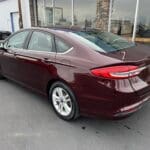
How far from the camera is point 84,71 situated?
2.54 meters

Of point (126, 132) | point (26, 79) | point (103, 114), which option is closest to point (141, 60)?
point (103, 114)

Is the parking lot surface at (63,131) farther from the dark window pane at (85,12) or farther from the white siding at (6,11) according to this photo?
the white siding at (6,11)

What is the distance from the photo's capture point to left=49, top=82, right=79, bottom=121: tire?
9.41 ft

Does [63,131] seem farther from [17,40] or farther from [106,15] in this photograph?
[106,15]

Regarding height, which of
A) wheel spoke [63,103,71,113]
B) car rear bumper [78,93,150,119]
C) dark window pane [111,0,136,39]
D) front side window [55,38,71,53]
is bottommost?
wheel spoke [63,103,71,113]

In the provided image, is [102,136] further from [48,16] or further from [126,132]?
[48,16]

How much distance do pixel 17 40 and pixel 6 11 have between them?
11.0 m

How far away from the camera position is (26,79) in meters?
3.76

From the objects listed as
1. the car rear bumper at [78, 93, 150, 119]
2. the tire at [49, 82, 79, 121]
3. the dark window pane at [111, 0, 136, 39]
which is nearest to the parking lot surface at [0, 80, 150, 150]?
the tire at [49, 82, 79, 121]

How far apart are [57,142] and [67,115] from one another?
541 millimetres

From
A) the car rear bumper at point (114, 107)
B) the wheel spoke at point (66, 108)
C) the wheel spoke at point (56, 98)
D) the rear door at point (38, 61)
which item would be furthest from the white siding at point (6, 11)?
the car rear bumper at point (114, 107)

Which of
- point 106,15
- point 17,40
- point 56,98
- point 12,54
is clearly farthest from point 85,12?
point 56,98

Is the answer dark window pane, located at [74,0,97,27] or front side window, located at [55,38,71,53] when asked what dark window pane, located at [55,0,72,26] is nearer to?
dark window pane, located at [74,0,97,27]

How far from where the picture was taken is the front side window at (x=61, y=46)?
2916mm
